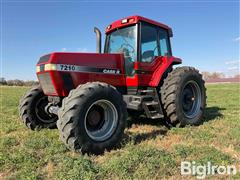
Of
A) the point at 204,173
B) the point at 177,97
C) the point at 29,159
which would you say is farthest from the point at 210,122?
the point at 29,159

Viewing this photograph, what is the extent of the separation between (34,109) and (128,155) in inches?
123

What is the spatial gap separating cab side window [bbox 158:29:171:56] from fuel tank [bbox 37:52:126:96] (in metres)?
1.67

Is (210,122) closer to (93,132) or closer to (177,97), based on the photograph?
(177,97)

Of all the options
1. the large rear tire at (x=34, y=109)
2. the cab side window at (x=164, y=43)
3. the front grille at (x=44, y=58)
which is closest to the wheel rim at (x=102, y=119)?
the front grille at (x=44, y=58)

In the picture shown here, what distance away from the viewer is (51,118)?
6.68 m

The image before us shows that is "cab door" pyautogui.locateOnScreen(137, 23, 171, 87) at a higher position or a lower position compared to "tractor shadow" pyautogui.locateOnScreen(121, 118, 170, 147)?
higher

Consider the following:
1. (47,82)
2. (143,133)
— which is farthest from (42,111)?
(143,133)

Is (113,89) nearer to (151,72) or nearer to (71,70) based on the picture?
(71,70)

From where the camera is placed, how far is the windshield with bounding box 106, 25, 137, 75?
630cm

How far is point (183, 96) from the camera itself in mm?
6828

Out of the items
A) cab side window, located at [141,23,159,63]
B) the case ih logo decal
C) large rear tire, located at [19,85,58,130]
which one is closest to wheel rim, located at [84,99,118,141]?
the case ih logo decal

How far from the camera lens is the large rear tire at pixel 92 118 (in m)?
4.33

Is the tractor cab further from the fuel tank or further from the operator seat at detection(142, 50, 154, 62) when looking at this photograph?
the fuel tank

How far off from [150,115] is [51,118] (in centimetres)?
254
